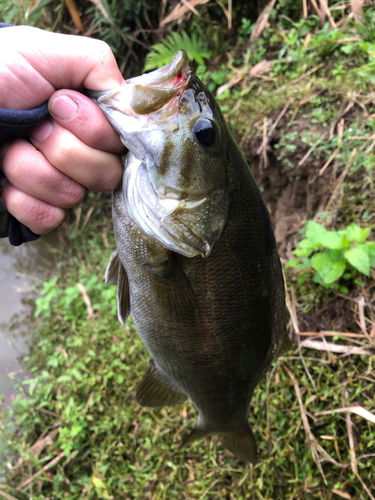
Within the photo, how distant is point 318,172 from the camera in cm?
215

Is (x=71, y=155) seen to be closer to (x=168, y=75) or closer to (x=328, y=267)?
(x=168, y=75)

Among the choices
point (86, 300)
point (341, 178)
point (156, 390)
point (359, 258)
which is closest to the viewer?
point (156, 390)

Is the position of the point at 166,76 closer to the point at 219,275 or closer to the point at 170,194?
the point at 170,194

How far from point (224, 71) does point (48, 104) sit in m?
2.37

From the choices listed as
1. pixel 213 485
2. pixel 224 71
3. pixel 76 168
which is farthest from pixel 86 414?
pixel 224 71

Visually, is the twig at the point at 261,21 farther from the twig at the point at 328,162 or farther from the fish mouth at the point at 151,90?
the fish mouth at the point at 151,90

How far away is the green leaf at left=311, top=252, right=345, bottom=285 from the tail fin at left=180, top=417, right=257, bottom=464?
84cm

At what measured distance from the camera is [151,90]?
2.74 feet

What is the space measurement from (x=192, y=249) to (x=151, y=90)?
0.44 metres

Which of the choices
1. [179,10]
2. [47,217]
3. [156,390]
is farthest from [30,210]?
[179,10]

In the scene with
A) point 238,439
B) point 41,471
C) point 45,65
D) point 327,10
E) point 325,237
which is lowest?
point 41,471

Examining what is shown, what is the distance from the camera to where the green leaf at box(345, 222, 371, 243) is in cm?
167

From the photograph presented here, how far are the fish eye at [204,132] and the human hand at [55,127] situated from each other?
23 centimetres

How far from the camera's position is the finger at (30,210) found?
98 cm
